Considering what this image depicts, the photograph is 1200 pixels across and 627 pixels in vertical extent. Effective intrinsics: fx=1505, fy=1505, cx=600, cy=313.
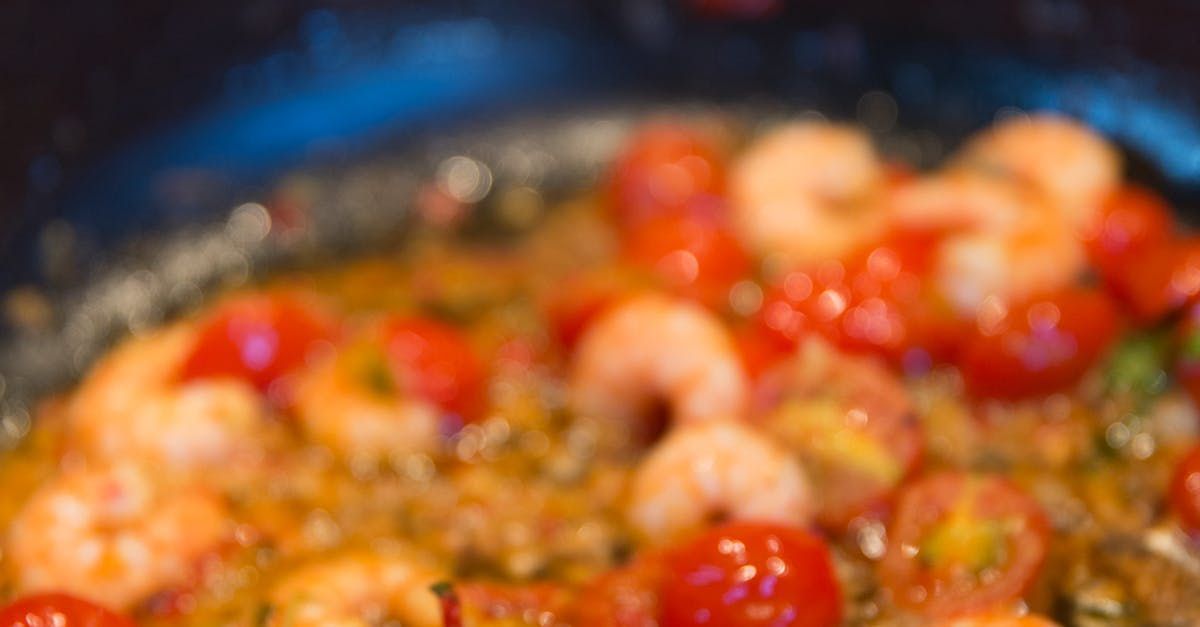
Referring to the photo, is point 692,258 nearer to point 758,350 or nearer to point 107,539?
point 758,350

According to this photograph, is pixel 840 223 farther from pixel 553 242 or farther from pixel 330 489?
pixel 330 489

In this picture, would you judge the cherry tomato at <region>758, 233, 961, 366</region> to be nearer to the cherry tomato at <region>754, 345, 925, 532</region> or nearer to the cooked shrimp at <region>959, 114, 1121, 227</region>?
the cherry tomato at <region>754, 345, 925, 532</region>

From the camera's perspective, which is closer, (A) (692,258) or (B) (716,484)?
(B) (716,484)

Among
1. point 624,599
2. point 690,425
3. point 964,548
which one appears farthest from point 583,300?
point 964,548

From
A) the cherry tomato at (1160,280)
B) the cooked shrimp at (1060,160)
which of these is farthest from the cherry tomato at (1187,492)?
the cooked shrimp at (1060,160)

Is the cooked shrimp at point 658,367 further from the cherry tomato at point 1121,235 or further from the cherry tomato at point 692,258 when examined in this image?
the cherry tomato at point 1121,235

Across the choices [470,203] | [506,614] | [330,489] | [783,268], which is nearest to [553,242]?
[470,203]
